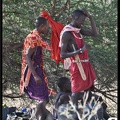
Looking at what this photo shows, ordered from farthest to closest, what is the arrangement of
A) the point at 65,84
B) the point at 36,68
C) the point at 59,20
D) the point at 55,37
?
the point at 59,20 → the point at 55,37 → the point at 65,84 → the point at 36,68

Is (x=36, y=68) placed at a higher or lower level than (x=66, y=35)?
lower

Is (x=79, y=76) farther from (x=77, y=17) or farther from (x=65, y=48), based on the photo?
(x=77, y=17)

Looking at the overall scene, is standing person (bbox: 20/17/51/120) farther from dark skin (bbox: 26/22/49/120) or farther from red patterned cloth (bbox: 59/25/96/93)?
red patterned cloth (bbox: 59/25/96/93)

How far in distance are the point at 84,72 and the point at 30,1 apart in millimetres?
2097

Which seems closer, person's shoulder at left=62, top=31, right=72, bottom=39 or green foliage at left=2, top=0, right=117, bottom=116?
person's shoulder at left=62, top=31, right=72, bottom=39

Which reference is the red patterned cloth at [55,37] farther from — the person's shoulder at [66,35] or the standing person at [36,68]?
the person's shoulder at [66,35]

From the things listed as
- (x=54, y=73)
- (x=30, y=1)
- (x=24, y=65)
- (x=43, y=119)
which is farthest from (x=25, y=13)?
(x=43, y=119)

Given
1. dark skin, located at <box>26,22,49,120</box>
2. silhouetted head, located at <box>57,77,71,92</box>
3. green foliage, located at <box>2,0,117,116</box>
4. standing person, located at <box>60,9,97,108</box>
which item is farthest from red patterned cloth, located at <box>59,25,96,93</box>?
green foliage, located at <box>2,0,117,116</box>

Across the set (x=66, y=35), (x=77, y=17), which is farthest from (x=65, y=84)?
(x=77, y=17)

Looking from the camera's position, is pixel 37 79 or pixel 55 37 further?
pixel 55 37

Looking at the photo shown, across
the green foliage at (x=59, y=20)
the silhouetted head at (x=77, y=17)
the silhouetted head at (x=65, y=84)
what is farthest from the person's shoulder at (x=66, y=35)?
the green foliage at (x=59, y=20)

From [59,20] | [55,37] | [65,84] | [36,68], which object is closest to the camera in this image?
[36,68]

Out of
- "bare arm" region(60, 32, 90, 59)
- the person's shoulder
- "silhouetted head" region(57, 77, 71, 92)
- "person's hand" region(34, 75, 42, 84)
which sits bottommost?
"silhouetted head" region(57, 77, 71, 92)

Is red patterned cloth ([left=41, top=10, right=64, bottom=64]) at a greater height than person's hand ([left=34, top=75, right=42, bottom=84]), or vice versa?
red patterned cloth ([left=41, top=10, right=64, bottom=64])
